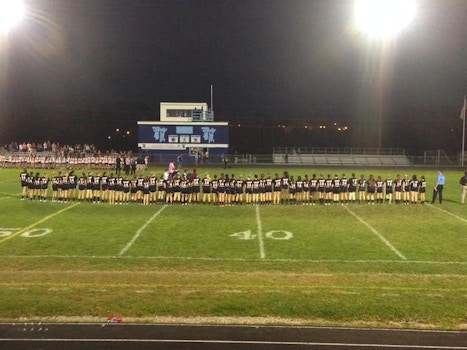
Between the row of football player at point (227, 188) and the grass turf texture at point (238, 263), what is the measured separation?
94cm

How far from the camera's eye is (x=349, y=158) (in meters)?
50.4

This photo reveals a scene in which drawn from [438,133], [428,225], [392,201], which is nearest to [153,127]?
[392,201]

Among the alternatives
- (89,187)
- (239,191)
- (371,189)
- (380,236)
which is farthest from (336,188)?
(89,187)

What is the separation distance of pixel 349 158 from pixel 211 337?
44.1 metres

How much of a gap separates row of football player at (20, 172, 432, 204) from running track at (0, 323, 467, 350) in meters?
13.2

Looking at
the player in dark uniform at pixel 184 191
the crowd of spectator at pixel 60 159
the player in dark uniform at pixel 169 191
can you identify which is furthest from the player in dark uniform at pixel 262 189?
the crowd of spectator at pixel 60 159

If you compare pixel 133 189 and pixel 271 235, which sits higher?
pixel 133 189

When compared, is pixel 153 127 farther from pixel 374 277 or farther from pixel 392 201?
pixel 374 277

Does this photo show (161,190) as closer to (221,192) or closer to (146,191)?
(146,191)

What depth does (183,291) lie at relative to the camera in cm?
1072

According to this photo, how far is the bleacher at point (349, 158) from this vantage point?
49.0 m

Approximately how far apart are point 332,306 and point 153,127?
3575cm

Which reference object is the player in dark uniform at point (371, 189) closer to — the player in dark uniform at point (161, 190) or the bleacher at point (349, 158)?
the player in dark uniform at point (161, 190)

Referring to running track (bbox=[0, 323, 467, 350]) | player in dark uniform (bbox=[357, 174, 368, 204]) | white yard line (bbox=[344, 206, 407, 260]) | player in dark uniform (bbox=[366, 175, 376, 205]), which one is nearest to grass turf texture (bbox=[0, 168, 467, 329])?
white yard line (bbox=[344, 206, 407, 260])
